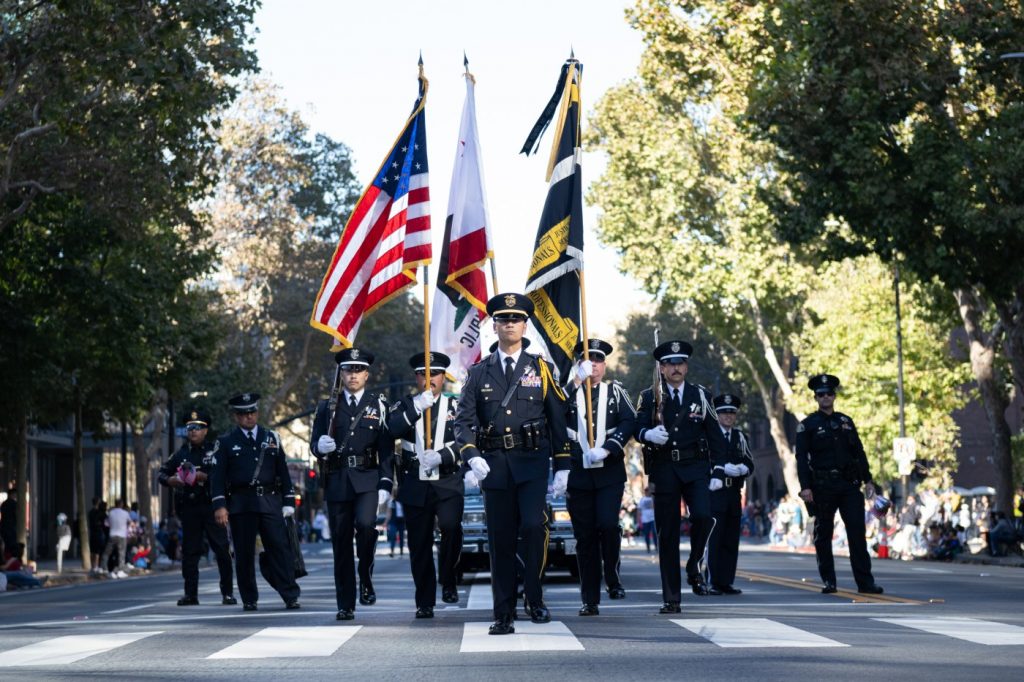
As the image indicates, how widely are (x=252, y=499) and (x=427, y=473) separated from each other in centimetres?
213

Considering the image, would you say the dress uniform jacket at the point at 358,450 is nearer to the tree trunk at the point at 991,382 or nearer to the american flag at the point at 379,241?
the american flag at the point at 379,241

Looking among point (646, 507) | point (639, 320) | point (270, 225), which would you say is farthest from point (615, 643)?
point (639, 320)

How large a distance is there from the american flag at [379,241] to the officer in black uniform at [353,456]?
5.25 ft

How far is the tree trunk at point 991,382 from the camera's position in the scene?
127 feet

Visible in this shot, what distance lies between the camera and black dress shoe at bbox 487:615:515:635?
11703mm

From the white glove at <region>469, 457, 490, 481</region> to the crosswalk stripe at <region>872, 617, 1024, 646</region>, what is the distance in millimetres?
2950

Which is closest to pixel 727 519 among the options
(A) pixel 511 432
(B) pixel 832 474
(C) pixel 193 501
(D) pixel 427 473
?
(B) pixel 832 474

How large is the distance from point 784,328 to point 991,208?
99.3ft

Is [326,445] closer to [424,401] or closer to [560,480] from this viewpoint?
[424,401]

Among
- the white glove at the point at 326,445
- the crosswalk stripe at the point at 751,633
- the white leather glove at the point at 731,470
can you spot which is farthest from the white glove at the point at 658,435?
the white leather glove at the point at 731,470

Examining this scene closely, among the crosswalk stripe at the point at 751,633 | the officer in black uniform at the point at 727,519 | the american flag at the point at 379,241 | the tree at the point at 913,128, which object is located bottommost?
the crosswalk stripe at the point at 751,633

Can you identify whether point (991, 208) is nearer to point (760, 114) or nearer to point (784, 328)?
point (760, 114)

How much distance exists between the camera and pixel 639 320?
298 ft

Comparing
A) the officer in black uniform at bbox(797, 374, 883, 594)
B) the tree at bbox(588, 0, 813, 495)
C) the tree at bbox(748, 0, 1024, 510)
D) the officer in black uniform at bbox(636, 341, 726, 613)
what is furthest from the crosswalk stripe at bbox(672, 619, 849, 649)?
the tree at bbox(588, 0, 813, 495)
